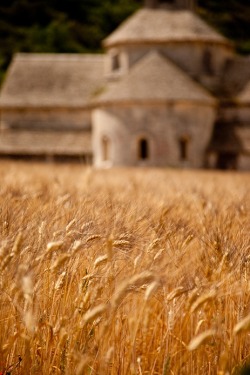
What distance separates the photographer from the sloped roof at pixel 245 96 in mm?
41062

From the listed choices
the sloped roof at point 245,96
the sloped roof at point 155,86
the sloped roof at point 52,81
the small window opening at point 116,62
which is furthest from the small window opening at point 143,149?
the small window opening at point 116,62

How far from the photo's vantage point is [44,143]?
141 ft

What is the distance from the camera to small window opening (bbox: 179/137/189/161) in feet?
133

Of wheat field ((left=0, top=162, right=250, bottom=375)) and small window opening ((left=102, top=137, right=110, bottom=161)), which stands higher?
wheat field ((left=0, top=162, right=250, bottom=375))

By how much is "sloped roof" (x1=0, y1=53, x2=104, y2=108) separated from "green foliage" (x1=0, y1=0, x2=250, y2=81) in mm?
11369

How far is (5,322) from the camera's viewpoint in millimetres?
3385

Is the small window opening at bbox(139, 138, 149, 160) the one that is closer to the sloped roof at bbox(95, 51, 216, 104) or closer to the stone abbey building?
the stone abbey building

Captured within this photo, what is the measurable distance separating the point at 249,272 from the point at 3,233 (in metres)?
1.15

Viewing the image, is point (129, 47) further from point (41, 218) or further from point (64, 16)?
point (41, 218)

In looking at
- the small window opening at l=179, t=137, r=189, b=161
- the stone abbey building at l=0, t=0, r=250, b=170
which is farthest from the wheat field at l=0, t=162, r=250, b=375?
the small window opening at l=179, t=137, r=189, b=161

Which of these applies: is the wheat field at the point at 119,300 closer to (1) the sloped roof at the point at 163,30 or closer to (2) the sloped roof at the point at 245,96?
(2) the sloped roof at the point at 245,96

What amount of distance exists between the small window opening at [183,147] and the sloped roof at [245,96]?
11.9ft

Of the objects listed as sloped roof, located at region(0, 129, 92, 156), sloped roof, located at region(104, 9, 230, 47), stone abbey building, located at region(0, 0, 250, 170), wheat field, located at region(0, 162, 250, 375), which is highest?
wheat field, located at region(0, 162, 250, 375)

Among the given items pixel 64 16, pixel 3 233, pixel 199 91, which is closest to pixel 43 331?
pixel 3 233
